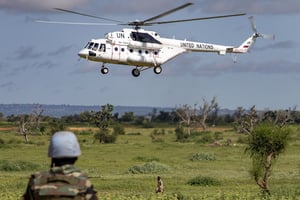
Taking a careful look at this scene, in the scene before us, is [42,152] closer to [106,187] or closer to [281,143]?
[106,187]

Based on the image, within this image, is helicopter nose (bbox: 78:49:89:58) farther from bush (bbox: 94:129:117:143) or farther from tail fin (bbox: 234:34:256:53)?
bush (bbox: 94:129:117:143)

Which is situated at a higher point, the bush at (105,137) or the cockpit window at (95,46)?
the cockpit window at (95,46)

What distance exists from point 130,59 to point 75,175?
2553 cm

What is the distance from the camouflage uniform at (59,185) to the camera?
5.25 meters

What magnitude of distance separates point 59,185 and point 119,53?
25720 millimetres

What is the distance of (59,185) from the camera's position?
5.27m

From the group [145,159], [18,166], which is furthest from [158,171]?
[145,159]

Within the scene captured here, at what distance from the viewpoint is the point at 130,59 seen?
101 ft

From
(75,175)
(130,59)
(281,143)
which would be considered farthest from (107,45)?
(75,175)

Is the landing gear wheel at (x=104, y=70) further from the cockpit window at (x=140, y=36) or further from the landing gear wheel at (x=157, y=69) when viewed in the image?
the cockpit window at (x=140, y=36)

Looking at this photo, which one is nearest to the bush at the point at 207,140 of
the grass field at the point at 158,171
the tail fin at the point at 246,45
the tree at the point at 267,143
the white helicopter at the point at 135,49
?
the grass field at the point at 158,171

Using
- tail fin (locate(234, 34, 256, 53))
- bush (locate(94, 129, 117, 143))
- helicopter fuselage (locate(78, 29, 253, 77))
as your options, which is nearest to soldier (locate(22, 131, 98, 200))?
helicopter fuselage (locate(78, 29, 253, 77))

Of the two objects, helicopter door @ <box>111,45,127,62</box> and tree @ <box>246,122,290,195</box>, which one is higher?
helicopter door @ <box>111,45,127,62</box>

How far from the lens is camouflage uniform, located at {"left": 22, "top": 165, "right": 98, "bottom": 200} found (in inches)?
207
